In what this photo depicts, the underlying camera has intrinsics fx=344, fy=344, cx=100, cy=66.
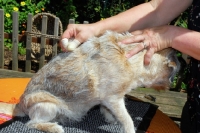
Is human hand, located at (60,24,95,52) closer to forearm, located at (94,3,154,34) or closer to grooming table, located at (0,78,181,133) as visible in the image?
forearm, located at (94,3,154,34)

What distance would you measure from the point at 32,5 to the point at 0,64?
1.78 meters

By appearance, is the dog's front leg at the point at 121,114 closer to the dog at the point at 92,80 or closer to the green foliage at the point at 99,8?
the dog at the point at 92,80

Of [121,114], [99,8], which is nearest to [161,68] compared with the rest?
[121,114]

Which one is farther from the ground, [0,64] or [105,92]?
[105,92]

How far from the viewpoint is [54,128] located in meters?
2.81

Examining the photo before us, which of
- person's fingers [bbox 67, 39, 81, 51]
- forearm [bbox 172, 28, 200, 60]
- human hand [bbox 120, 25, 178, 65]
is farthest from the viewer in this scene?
person's fingers [bbox 67, 39, 81, 51]

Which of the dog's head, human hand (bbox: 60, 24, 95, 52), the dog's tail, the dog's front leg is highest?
human hand (bbox: 60, 24, 95, 52)

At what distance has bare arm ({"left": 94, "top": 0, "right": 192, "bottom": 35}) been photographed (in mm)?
2938

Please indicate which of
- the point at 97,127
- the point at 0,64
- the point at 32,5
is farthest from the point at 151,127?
the point at 32,5

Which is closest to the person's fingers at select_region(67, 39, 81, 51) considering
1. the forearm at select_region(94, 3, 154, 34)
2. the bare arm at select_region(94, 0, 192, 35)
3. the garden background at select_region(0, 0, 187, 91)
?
the bare arm at select_region(94, 0, 192, 35)

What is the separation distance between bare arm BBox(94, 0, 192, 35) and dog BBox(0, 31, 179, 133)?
0.64 feet

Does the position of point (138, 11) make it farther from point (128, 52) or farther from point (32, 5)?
point (32, 5)

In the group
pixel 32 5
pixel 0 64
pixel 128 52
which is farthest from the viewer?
pixel 32 5

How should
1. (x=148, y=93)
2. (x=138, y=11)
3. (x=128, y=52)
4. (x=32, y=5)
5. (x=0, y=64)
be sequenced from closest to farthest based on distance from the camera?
(x=128, y=52) < (x=138, y=11) < (x=148, y=93) < (x=0, y=64) < (x=32, y=5)
